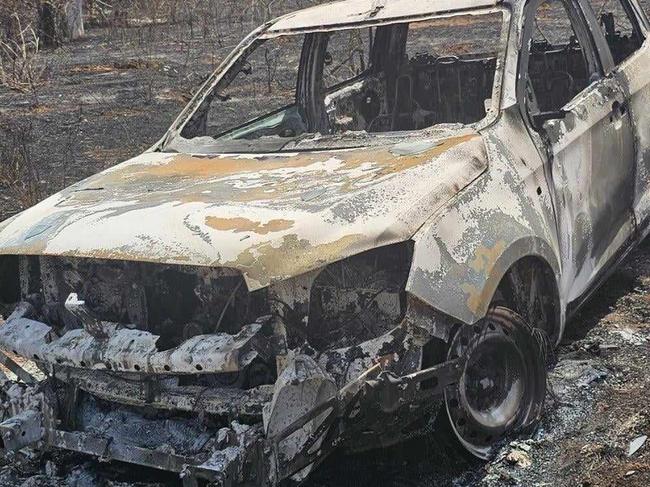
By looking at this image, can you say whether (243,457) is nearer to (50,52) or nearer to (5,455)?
(5,455)

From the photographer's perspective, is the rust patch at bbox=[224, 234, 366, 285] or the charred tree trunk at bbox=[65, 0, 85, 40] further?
the charred tree trunk at bbox=[65, 0, 85, 40]

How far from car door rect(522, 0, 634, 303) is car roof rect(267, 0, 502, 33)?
14.7 inches

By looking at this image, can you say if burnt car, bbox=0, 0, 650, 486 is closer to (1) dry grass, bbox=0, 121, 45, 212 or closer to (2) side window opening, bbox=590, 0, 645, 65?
(2) side window opening, bbox=590, 0, 645, 65

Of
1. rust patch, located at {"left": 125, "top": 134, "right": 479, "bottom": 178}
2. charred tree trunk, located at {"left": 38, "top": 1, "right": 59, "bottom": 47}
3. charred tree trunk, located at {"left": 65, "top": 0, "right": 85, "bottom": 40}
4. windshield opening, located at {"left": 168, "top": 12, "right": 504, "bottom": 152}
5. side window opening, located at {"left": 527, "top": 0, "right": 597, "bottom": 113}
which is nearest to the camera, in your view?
rust patch, located at {"left": 125, "top": 134, "right": 479, "bottom": 178}

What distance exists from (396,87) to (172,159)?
1792mm

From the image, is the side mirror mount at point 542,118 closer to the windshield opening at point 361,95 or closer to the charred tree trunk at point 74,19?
the windshield opening at point 361,95

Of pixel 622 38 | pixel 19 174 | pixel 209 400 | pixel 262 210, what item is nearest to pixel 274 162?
pixel 262 210

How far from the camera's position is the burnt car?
3.04 meters

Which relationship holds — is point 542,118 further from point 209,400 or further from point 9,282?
point 9,282

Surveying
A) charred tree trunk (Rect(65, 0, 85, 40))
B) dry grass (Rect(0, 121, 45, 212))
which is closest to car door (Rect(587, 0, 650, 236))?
dry grass (Rect(0, 121, 45, 212))

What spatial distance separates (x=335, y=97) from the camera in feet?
17.5

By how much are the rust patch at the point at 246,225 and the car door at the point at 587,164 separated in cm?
135

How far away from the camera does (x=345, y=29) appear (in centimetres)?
468

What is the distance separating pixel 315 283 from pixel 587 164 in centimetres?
164
